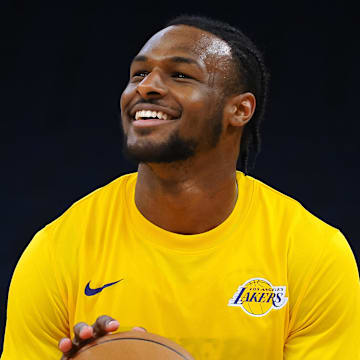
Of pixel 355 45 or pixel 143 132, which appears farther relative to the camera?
pixel 355 45

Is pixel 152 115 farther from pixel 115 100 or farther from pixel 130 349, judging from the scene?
pixel 115 100

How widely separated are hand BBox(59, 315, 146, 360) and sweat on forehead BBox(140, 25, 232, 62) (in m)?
0.62

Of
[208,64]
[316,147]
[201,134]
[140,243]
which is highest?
[208,64]

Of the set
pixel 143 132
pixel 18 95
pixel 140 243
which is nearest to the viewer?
pixel 143 132

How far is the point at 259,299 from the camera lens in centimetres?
196

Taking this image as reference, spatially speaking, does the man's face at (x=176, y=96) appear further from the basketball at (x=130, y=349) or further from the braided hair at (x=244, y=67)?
the basketball at (x=130, y=349)

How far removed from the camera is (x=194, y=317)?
1.94 m

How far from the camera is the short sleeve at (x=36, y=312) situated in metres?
1.91

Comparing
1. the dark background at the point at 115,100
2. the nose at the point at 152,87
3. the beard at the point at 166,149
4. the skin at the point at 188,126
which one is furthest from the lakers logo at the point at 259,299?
the dark background at the point at 115,100

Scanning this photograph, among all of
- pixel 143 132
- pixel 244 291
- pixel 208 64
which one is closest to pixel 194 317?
pixel 244 291

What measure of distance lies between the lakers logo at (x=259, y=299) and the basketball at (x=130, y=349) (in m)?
0.27

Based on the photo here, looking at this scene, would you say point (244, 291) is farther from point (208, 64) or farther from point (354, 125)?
point (354, 125)

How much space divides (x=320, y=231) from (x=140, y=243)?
43 cm

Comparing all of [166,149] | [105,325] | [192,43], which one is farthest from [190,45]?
[105,325]
